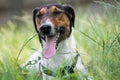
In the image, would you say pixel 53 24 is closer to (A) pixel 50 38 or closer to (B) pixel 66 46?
(A) pixel 50 38

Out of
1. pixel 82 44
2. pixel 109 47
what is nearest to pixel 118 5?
pixel 109 47

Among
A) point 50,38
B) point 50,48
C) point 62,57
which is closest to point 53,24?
point 50,38

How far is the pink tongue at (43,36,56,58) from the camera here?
19.8ft

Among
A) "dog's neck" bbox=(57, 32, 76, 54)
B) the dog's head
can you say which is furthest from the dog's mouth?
"dog's neck" bbox=(57, 32, 76, 54)

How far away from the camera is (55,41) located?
6.18 metres

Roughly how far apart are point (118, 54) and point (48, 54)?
685mm

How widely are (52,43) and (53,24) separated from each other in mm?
200

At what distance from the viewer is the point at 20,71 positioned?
19.5 feet

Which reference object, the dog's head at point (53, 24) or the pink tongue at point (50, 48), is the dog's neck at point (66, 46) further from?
the pink tongue at point (50, 48)

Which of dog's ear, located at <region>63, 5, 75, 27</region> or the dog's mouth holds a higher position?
dog's ear, located at <region>63, 5, 75, 27</region>

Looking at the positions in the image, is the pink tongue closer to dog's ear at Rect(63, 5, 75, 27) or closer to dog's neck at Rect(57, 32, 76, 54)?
dog's neck at Rect(57, 32, 76, 54)

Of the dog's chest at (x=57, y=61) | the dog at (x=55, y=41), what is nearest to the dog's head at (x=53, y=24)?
the dog at (x=55, y=41)

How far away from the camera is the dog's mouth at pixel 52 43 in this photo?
19.8 feet

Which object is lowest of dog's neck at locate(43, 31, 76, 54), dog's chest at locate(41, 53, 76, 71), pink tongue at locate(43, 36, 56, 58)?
dog's chest at locate(41, 53, 76, 71)
